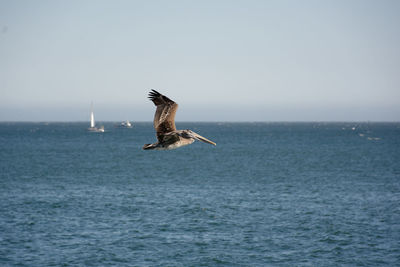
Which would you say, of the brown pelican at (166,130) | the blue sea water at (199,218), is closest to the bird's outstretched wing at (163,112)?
the brown pelican at (166,130)

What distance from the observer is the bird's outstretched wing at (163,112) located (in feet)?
55.0

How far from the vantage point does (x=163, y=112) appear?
1691 centimetres

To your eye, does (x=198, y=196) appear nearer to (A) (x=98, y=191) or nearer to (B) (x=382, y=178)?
(A) (x=98, y=191)

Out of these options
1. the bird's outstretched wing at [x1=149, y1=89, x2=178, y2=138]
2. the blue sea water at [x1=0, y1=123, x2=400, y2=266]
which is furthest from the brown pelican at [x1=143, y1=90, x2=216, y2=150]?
the blue sea water at [x1=0, y1=123, x2=400, y2=266]

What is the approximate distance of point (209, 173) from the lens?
109 m

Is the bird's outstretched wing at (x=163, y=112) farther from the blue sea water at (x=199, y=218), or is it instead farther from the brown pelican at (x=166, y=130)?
the blue sea water at (x=199, y=218)

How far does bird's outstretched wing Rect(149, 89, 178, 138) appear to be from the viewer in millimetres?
16750

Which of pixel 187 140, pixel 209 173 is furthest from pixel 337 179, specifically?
pixel 187 140

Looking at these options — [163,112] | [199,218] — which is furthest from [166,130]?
[199,218]

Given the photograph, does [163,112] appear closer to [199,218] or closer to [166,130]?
[166,130]

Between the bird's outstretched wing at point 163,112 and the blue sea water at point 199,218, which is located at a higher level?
the bird's outstretched wing at point 163,112

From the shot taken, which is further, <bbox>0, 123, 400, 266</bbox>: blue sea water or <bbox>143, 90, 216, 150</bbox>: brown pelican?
<bbox>0, 123, 400, 266</bbox>: blue sea water

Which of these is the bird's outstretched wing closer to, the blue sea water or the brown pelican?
the brown pelican

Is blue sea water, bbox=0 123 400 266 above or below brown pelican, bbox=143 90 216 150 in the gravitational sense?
below
